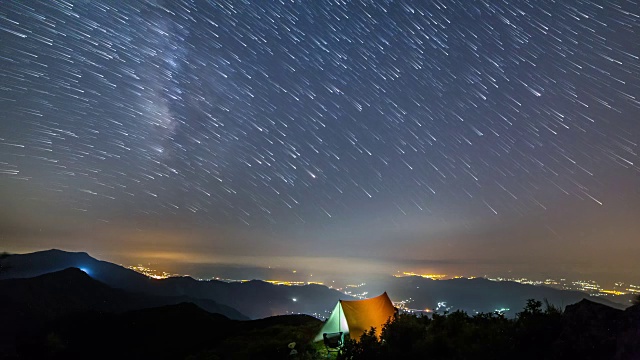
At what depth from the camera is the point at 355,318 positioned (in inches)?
1012

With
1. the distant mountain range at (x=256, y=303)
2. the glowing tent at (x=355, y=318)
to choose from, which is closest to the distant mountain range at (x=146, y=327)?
the glowing tent at (x=355, y=318)

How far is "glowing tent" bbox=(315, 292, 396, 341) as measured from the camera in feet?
82.9

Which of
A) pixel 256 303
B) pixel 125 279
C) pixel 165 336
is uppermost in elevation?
pixel 125 279

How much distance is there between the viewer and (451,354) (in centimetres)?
1510

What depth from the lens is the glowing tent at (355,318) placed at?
2527 centimetres

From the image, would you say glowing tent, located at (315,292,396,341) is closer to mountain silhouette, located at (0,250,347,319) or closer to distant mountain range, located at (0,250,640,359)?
distant mountain range, located at (0,250,640,359)

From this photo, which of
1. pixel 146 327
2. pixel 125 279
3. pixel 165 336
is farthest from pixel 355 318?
pixel 125 279

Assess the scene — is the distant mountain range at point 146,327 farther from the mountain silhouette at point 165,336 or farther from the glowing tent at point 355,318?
the glowing tent at point 355,318

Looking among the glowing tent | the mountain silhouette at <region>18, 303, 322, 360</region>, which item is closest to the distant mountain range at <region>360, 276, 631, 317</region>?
the mountain silhouette at <region>18, 303, 322, 360</region>

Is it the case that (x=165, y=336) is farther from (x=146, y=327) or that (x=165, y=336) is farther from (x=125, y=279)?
(x=125, y=279)

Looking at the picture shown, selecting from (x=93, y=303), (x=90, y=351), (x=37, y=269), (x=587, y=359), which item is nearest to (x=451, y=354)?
(x=587, y=359)

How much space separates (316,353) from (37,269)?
177258 millimetres

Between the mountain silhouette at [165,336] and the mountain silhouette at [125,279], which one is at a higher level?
the mountain silhouette at [125,279]

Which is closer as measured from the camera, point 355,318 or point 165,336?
point 355,318
